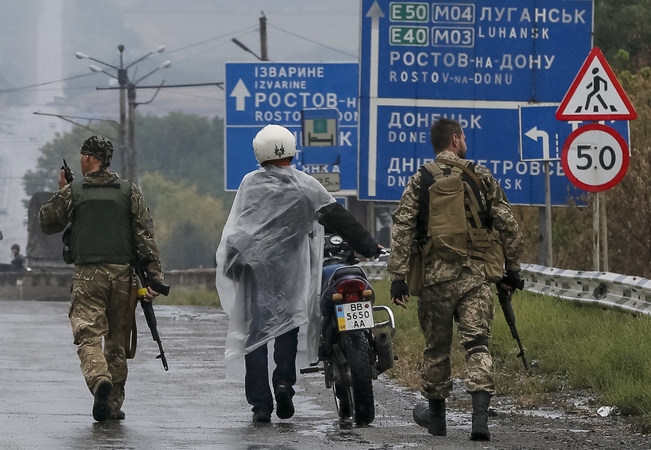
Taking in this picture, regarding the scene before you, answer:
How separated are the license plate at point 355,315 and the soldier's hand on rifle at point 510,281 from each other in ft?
2.56

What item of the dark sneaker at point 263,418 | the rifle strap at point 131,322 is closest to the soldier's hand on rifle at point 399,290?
the dark sneaker at point 263,418

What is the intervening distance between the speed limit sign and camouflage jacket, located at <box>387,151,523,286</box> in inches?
175

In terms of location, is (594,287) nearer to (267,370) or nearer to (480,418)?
(267,370)

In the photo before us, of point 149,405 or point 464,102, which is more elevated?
point 464,102

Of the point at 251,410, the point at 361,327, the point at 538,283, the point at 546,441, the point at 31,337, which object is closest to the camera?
the point at 546,441

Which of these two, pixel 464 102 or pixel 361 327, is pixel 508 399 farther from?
pixel 464 102

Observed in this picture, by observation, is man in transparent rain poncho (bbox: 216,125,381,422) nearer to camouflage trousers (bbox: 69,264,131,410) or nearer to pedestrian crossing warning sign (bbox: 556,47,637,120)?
camouflage trousers (bbox: 69,264,131,410)

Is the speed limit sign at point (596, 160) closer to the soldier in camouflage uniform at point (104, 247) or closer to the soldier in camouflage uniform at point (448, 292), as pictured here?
the soldier in camouflage uniform at point (448, 292)

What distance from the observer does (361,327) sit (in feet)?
28.2

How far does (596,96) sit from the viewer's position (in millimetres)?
12516

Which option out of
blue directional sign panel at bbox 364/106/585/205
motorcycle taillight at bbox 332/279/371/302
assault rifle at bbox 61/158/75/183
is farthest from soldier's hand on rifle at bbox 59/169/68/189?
blue directional sign panel at bbox 364/106/585/205

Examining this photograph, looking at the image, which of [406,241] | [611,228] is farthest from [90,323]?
[611,228]

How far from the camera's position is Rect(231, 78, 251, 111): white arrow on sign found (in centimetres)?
2872

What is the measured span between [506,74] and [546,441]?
35.3 ft
